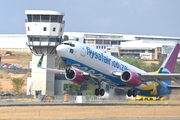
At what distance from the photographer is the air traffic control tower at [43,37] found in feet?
387

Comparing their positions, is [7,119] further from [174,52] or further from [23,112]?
[174,52]

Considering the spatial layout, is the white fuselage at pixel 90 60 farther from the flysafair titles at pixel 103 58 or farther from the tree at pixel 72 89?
the tree at pixel 72 89

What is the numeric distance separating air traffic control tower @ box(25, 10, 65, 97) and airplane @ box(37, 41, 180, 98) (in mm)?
42666

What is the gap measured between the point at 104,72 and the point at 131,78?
13.6ft

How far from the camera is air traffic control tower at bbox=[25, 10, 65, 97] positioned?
117812 millimetres

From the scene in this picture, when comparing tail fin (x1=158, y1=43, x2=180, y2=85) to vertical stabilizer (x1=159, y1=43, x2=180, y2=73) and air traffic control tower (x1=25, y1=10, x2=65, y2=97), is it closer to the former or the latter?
vertical stabilizer (x1=159, y1=43, x2=180, y2=73)

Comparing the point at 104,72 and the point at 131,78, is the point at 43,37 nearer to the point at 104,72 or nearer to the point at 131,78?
the point at 131,78

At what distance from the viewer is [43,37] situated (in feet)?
387

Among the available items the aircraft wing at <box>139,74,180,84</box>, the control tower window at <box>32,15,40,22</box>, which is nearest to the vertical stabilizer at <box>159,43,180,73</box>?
the aircraft wing at <box>139,74,180,84</box>

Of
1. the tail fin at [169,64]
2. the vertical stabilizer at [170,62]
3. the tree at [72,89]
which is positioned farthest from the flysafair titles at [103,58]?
the tree at [72,89]

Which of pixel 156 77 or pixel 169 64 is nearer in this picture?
pixel 156 77

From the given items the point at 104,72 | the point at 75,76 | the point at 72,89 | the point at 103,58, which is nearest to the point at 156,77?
the point at 104,72

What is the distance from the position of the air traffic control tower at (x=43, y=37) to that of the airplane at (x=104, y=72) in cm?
4267

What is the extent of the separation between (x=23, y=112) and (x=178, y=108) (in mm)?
20900
